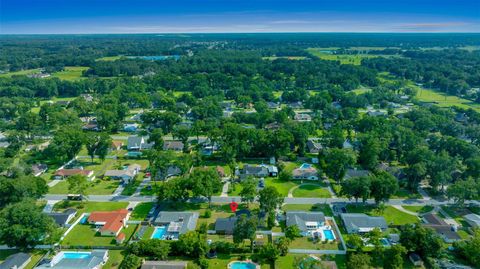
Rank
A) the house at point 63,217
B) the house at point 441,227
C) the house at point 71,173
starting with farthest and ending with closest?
the house at point 71,173
the house at point 63,217
the house at point 441,227

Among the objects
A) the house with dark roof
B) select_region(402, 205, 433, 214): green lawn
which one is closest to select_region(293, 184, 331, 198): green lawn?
select_region(402, 205, 433, 214): green lawn

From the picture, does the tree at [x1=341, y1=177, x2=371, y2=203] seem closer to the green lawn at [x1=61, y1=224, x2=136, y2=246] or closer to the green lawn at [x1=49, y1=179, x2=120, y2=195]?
the green lawn at [x1=61, y1=224, x2=136, y2=246]

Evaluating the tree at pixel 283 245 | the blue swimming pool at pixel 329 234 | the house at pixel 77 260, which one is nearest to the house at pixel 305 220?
the blue swimming pool at pixel 329 234

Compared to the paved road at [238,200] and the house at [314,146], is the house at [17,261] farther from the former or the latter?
the house at [314,146]

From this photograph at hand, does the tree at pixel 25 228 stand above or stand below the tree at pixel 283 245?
above

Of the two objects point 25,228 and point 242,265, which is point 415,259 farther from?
point 25,228

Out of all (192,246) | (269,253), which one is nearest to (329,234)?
(269,253)

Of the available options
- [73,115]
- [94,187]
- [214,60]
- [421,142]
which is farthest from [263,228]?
[214,60]

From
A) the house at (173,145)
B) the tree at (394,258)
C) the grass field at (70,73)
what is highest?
the grass field at (70,73)
